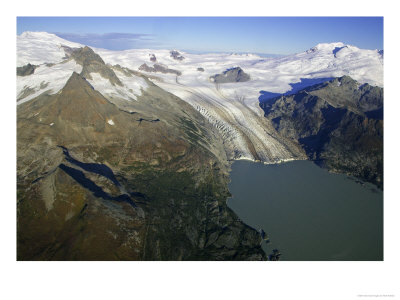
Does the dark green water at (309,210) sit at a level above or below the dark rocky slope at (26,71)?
below

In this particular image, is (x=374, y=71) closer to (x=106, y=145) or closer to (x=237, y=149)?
(x=237, y=149)

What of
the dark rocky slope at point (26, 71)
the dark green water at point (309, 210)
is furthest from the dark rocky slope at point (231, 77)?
the dark green water at point (309, 210)

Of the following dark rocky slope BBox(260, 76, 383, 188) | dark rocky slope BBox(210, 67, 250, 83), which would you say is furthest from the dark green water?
dark rocky slope BBox(210, 67, 250, 83)

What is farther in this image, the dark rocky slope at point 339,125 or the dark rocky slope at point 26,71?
the dark rocky slope at point 26,71

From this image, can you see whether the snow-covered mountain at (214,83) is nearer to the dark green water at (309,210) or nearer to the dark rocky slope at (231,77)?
the dark rocky slope at (231,77)

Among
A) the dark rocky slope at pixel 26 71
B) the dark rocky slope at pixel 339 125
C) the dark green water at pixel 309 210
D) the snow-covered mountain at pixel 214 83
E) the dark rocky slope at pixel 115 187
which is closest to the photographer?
the dark rocky slope at pixel 115 187

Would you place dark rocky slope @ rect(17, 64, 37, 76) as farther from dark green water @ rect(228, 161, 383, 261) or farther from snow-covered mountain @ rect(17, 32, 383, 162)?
dark green water @ rect(228, 161, 383, 261)

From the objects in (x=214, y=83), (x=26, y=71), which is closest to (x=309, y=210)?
(x=26, y=71)

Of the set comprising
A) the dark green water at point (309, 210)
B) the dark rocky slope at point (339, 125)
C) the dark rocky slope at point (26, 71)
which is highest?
the dark rocky slope at point (26, 71)
